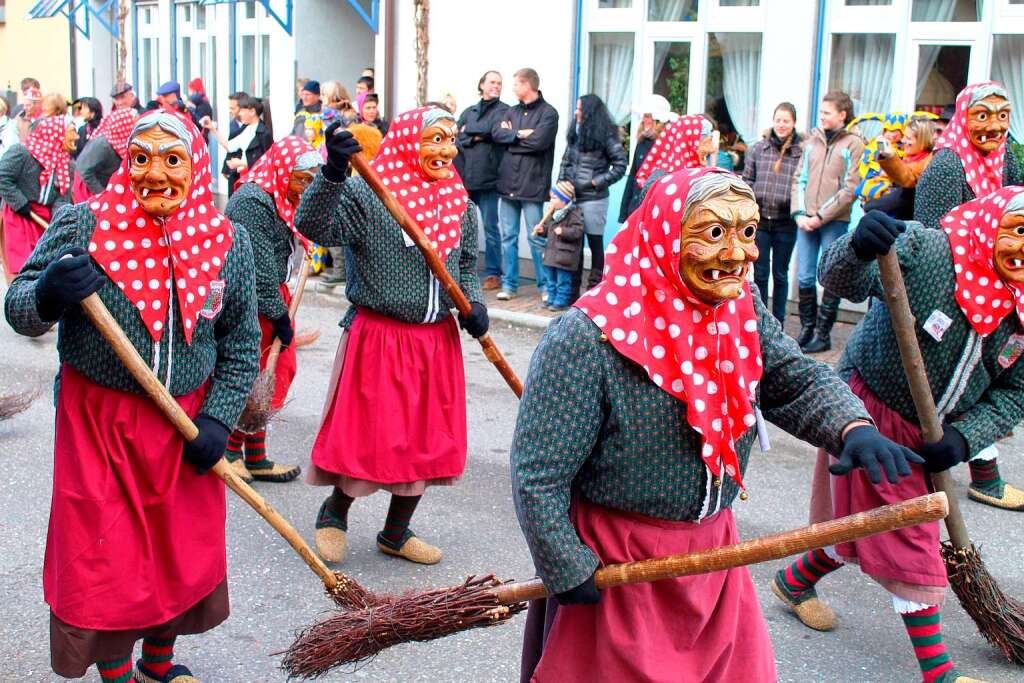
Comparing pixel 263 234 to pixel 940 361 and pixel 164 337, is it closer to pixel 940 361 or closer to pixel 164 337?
pixel 164 337

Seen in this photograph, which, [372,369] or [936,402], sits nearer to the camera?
[936,402]

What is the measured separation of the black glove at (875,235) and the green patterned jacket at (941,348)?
0.21 m

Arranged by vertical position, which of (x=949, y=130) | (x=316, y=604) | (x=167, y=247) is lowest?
(x=316, y=604)

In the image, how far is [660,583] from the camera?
2779 millimetres

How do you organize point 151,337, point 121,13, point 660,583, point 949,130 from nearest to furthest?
point 660,583, point 151,337, point 949,130, point 121,13

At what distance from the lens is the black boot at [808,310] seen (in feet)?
30.1

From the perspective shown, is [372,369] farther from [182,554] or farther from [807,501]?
[807,501]

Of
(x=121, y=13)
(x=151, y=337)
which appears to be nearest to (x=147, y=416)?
(x=151, y=337)

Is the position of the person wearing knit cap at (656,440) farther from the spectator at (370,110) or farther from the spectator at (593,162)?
the spectator at (370,110)

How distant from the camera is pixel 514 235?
1113 centimetres

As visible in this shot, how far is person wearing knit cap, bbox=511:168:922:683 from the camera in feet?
8.77

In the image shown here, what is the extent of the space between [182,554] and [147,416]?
1.43 ft

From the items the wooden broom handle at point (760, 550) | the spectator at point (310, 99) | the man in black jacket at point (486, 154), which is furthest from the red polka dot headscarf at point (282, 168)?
the spectator at point (310, 99)

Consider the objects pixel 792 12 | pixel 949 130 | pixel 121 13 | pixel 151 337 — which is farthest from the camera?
pixel 121 13
